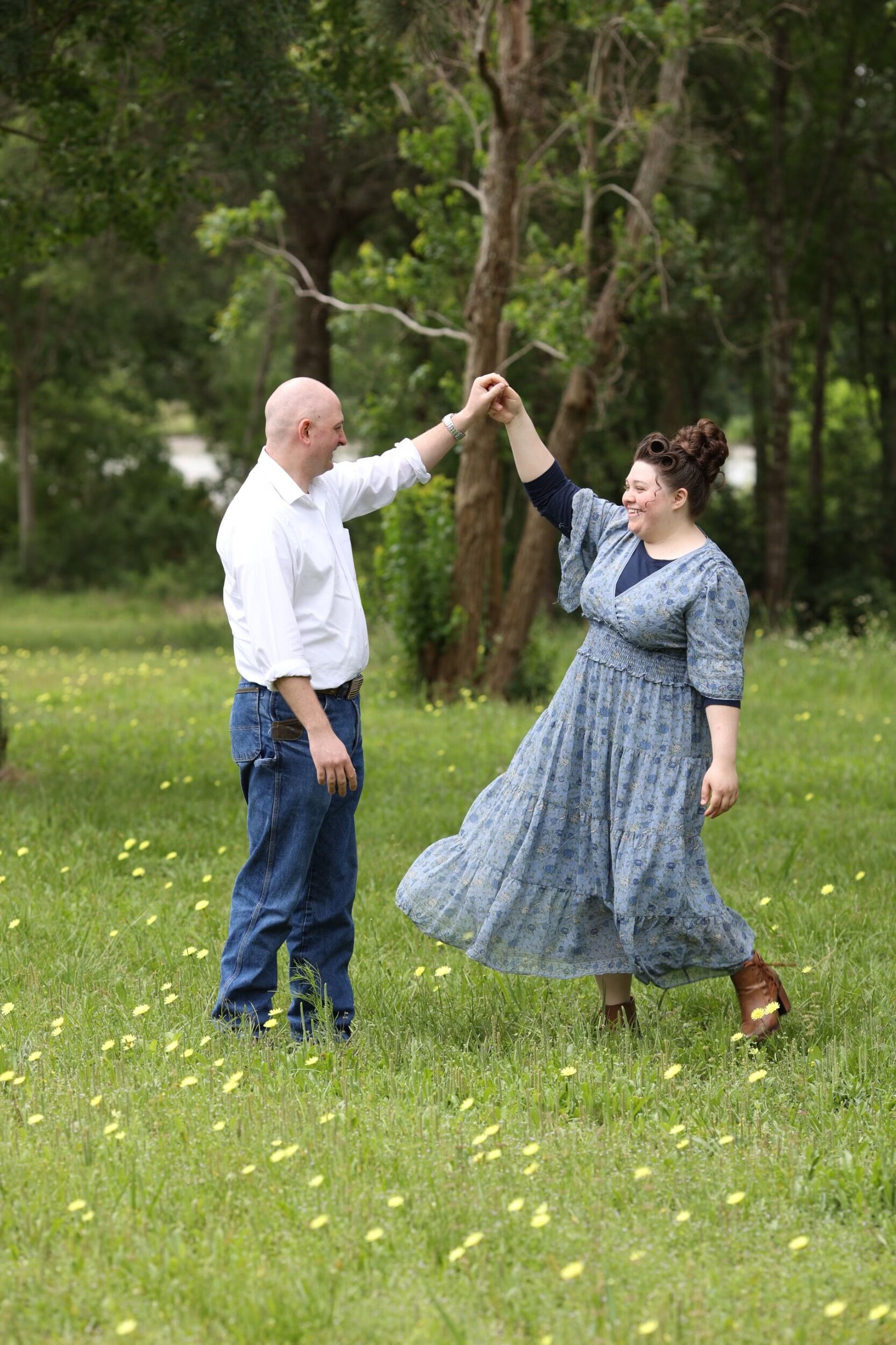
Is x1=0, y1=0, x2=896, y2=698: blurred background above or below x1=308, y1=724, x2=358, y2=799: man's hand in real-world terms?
above

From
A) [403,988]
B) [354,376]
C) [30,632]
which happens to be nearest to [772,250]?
[354,376]

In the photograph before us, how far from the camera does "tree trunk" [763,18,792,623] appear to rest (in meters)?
19.6

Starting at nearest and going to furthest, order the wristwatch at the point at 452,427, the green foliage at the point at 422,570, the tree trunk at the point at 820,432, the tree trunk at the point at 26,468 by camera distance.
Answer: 1. the wristwatch at the point at 452,427
2. the green foliage at the point at 422,570
3. the tree trunk at the point at 820,432
4. the tree trunk at the point at 26,468

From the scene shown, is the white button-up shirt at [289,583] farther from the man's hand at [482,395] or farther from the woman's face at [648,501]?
the woman's face at [648,501]

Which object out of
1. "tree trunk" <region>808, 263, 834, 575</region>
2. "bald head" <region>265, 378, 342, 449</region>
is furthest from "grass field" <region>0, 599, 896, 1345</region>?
"tree trunk" <region>808, 263, 834, 575</region>

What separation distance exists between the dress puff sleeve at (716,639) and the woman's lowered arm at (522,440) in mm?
705

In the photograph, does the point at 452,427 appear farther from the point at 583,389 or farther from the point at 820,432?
the point at 820,432

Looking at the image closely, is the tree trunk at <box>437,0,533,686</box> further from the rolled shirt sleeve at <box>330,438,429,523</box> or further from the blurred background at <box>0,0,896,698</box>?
the rolled shirt sleeve at <box>330,438,429,523</box>

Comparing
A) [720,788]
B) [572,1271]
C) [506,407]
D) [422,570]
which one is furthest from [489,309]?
[572,1271]

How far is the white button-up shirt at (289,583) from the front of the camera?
14.2 feet

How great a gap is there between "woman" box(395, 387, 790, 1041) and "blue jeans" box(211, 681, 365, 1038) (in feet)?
0.87

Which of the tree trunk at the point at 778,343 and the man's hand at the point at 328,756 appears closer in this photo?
the man's hand at the point at 328,756

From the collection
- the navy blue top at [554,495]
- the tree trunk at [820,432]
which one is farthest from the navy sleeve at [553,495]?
the tree trunk at [820,432]

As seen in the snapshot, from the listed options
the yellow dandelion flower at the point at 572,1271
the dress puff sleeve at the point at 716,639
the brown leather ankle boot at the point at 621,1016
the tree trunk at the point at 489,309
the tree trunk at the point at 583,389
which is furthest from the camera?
the tree trunk at the point at 583,389
